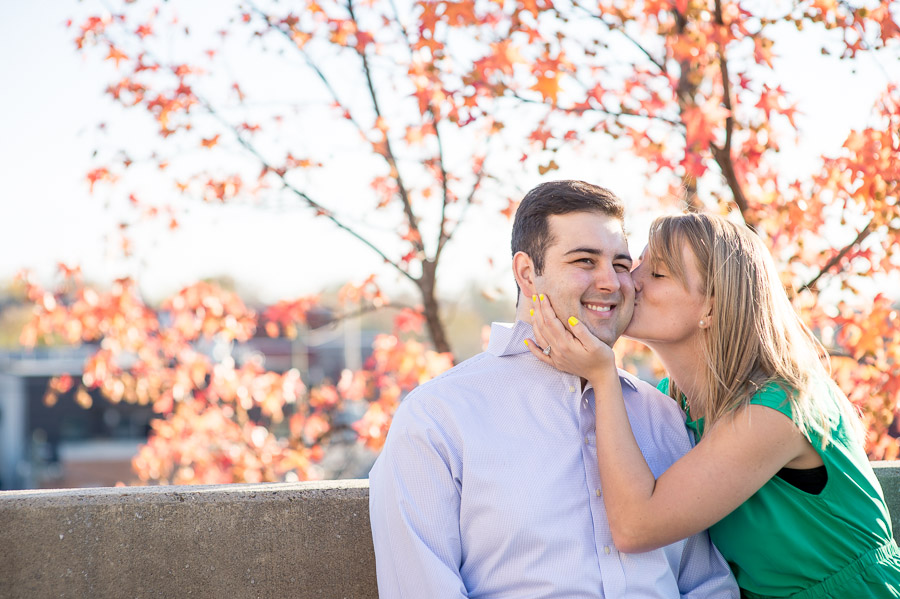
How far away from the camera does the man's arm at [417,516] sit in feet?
7.67

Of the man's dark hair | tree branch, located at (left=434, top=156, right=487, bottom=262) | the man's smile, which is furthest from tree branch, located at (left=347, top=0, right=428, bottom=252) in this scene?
the man's smile

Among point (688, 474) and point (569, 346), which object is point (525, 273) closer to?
point (569, 346)

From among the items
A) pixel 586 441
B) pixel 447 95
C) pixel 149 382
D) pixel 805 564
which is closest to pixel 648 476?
pixel 586 441

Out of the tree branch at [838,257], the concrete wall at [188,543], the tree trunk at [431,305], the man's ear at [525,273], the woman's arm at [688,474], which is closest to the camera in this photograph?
the woman's arm at [688,474]

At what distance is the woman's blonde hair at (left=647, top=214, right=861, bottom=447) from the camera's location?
250 cm

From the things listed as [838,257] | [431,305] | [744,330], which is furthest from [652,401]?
[431,305]

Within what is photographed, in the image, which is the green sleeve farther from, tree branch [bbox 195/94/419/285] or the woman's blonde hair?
tree branch [bbox 195/94/419/285]

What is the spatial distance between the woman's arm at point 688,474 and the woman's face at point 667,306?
388 millimetres

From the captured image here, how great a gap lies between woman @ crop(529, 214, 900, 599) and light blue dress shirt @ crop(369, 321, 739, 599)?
10cm

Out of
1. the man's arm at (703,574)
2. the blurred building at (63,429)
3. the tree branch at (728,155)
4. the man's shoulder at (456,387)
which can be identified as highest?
the tree branch at (728,155)

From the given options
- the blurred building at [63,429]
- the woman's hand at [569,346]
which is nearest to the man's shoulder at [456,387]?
the woman's hand at [569,346]

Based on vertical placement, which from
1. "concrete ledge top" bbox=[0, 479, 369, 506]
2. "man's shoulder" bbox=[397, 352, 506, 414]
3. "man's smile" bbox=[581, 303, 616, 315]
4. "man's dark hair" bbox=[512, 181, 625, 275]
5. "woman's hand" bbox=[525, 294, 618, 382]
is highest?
"man's dark hair" bbox=[512, 181, 625, 275]

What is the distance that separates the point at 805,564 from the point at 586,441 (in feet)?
2.35

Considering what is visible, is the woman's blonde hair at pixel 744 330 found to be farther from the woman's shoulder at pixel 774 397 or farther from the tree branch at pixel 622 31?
the tree branch at pixel 622 31
